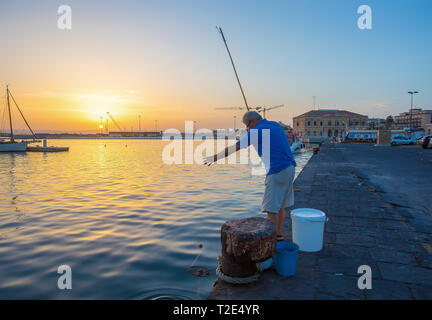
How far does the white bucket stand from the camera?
375cm

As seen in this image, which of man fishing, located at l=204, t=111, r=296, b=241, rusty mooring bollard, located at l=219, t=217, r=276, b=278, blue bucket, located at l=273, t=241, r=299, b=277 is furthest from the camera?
man fishing, located at l=204, t=111, r=296, b=241

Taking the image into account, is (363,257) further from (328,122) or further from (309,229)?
(328,122)

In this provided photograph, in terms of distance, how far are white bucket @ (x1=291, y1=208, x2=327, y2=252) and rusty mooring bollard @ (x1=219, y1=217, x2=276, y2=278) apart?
72 centimetres

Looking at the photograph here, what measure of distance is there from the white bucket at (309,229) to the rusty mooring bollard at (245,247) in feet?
2.37

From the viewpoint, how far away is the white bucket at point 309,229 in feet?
12.3

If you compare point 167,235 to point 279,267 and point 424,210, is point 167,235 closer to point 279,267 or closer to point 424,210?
point 279,267

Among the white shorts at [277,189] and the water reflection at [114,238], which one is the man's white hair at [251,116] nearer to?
the white shorts at [277,189]

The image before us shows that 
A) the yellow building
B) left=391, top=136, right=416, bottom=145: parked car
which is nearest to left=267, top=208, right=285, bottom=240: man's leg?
left=391, top=136, right=416, bottom=145: parked car

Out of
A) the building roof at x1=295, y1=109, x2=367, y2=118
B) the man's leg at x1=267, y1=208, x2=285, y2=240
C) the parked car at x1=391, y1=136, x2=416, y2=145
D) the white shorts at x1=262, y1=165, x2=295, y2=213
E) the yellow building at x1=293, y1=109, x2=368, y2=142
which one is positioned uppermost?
the building roof at x1=295, y1=109, x2=367, y2=118

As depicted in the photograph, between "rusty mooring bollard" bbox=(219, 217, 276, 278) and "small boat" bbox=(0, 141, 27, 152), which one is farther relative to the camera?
"small boat" bbox=(0, 141, 27, 152)

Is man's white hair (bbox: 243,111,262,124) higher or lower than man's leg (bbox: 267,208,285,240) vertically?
higher

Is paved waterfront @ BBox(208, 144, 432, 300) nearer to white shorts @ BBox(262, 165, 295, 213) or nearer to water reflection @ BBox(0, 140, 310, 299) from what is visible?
white shorts @ BBox(262, 165, 295, 213)

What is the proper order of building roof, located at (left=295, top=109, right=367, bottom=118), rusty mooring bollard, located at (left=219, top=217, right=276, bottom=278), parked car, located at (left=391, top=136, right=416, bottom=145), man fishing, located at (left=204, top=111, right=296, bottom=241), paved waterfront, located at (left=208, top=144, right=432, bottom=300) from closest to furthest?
1. paved waterfront, located at (left=208, top=144, right=432, bottom=300)
2. rusty mooring bollard, located at (left=219, top=217, right=276, bottom=278)
3. man fishing, located at (left=204, top=111, right=296, bottom=241)
4. parked car, located at (left=391, top=136, right=416, bottom=145)
5. building roof, located at (left=295, top=109, right=367, bottom=118)
